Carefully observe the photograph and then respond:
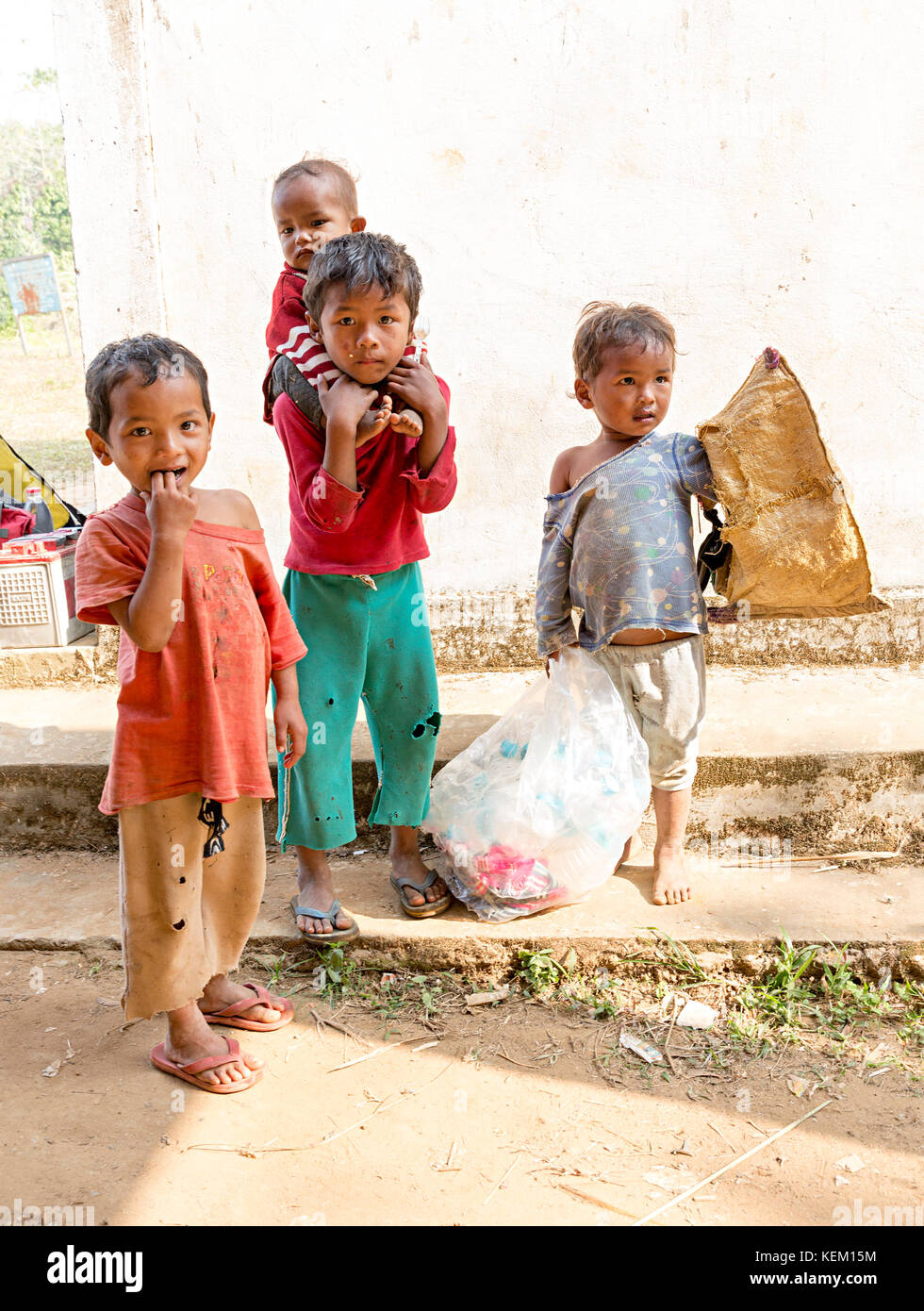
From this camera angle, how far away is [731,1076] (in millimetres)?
2271

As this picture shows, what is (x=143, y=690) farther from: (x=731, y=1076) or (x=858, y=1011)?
(x=858, y=1011)

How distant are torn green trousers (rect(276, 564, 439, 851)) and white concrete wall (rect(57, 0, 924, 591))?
58.5 inches

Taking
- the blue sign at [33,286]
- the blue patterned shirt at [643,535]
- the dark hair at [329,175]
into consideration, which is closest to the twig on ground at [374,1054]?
the blue patterned shirt at [643,535]

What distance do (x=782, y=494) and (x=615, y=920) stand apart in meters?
1.18

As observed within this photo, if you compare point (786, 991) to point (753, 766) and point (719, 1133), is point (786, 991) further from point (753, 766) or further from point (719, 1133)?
point (753, 766)

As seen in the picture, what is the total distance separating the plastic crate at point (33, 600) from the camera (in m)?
3.99

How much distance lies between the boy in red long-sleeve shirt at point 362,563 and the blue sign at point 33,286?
39.1ft

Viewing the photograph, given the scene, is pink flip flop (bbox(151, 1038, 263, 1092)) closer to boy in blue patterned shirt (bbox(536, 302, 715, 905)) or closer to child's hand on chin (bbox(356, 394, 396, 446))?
boy in blue patterned shirt (bbox(536, 302, 715, 905))

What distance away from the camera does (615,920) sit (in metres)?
2.68

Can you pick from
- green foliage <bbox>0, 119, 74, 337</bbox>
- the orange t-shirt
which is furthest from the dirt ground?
green foliage <bbox>0, 119, 74, 337</bbox>

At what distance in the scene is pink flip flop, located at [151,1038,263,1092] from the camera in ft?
7.27

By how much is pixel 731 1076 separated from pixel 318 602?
147 centimetres

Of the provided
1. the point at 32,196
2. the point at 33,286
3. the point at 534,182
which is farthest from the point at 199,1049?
the point at 32,196

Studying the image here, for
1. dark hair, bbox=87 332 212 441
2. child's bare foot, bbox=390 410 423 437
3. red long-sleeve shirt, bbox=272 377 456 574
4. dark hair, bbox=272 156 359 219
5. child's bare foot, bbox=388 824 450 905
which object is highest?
dark hair, bbox=272 156 359 219
